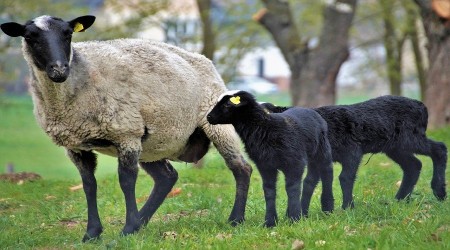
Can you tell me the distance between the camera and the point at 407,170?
29.3ft

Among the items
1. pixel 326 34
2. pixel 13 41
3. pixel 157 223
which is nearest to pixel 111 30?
pixel 13 41

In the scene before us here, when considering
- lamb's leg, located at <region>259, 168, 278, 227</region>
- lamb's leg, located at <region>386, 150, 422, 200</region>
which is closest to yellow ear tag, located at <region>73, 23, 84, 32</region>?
lamb's leg, located at <region>259, 168, 278, 227</region>

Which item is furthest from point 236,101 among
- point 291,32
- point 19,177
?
point 291,32

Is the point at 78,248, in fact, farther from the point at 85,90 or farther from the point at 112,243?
the point at 85,90

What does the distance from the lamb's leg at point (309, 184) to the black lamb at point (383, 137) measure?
11.6 inches

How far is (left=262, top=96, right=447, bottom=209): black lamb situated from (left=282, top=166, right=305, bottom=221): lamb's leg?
2.44 ft

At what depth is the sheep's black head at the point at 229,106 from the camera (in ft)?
25.4

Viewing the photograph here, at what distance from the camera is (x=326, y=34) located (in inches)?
659

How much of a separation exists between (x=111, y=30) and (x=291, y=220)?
1145 cm

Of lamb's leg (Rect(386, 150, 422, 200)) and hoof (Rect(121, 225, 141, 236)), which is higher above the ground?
lamb's leg (Rect(386, 150, 422, 200))

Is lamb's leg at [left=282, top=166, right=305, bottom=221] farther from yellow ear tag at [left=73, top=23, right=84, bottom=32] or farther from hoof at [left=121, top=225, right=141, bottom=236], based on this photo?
yellow ear tag at [left=73, top=23, right=84, bottom=32]

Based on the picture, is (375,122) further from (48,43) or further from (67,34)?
(48,43)

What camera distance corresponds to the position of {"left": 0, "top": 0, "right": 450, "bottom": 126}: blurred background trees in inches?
632

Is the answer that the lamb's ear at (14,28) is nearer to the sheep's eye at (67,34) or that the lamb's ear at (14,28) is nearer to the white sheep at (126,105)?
the white sheep at (126,105)
